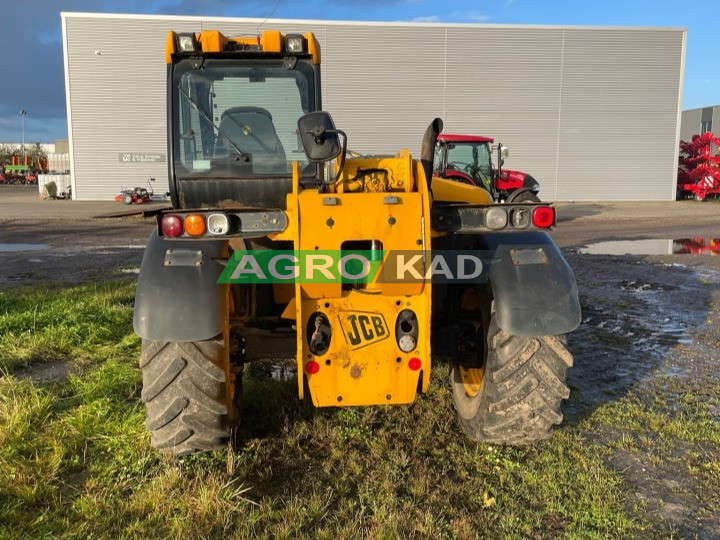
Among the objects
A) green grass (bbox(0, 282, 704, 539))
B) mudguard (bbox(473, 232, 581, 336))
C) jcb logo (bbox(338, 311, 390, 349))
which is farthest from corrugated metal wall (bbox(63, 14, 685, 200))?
jcb logo (bbox(338, 311, 390, 349))

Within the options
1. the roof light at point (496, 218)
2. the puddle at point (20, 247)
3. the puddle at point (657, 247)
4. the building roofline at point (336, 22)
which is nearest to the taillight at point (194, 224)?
the roof light at point (496, 218)

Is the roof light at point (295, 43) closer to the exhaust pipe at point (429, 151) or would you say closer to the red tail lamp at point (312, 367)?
the exhaust pipe at point (429, 151)

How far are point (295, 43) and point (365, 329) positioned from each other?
218cm

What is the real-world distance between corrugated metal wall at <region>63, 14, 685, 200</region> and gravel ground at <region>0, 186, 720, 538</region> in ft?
38.9

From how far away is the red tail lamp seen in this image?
9.96ft

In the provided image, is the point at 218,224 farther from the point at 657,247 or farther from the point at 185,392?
the point at 657,247

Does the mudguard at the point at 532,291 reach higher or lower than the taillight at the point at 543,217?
lower

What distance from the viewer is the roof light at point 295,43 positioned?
397cm

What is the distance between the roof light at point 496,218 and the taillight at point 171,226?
161cm

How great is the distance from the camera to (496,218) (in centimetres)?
304

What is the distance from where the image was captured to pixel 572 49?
28.4m

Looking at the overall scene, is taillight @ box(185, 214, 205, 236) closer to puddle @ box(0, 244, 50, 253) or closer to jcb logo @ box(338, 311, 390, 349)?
jcb logo @ box(338, 311, 390, 349)

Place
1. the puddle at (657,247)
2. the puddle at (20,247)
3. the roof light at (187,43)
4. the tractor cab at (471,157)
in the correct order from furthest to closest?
Result: the tractor cab at (471,157), the puddle at (20,247), the puddle at (657,247), the roof light at (187,43)

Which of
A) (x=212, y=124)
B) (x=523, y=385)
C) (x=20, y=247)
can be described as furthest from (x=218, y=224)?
(x=20, y=247)
